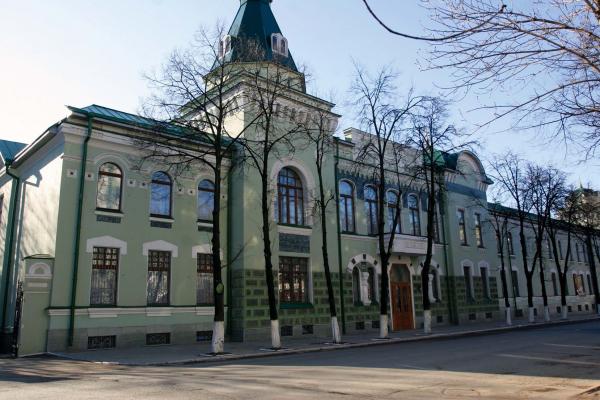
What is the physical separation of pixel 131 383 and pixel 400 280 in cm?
2086

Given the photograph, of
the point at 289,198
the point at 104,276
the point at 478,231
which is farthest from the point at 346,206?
the point at 478,231

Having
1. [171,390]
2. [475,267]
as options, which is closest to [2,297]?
[171,390]

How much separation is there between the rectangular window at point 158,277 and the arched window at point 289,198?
19.3 ft

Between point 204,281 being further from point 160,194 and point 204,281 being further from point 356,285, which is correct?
point 356,285

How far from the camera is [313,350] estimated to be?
1847cm

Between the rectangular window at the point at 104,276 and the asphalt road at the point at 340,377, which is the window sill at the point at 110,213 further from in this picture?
the asphalt road at the point at 340,377

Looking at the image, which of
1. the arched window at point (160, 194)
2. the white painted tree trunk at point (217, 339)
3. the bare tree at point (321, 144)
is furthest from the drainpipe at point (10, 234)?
the bare tree at point (321, 144)

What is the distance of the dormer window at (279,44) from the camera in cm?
2700

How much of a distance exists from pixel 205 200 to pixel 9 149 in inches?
411

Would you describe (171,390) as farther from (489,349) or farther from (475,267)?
(475,267)

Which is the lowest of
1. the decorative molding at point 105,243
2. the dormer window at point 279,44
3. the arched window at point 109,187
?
the decorative molding at point 105,243

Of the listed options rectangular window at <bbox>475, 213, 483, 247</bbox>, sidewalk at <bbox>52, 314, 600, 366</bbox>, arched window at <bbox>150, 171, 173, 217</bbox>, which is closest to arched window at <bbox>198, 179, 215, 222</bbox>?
arched window at <bbox>150, 171, 173, 217</bbox>

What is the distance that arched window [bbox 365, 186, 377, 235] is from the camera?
93.7ft

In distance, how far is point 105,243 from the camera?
61.9ft
